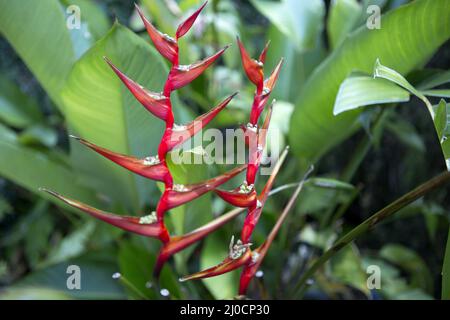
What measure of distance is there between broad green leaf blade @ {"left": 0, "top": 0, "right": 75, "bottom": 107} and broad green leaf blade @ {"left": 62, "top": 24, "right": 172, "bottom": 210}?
0.07 metres

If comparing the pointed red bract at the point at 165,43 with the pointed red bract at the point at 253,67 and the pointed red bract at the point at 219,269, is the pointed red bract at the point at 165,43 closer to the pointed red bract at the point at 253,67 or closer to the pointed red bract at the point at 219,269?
the pointed red bract at the point at 253,67

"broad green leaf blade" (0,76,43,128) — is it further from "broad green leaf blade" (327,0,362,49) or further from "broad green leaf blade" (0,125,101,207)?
"broad green leaf blade" (327,0,362,49)

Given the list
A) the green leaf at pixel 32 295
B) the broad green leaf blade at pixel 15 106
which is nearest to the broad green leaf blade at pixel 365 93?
the green leaf at pixel 32 295

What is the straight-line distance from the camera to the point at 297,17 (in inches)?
34.7

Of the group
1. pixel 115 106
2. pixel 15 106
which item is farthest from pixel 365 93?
pixel 15 106

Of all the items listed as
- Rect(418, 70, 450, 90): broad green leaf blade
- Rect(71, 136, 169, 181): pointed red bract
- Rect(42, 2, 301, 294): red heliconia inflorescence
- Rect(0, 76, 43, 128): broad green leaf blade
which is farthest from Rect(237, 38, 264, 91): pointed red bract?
Rect(0, 76, 43, 128): broad green leaf blade

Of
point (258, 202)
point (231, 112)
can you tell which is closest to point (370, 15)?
point (258, 202)

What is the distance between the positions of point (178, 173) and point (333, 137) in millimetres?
260

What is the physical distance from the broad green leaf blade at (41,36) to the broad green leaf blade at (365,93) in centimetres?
38

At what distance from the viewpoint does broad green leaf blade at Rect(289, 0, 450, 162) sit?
55 centimetres

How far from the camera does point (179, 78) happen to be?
446 millimetres

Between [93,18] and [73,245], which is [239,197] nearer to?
[93,18]
